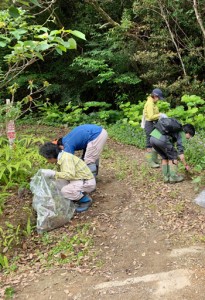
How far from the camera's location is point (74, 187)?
5117 millimetres

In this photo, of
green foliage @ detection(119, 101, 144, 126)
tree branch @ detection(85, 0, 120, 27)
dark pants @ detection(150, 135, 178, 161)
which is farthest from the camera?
tree branch @ detection(85, 0, 120, 27)

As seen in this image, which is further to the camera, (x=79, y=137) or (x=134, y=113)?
(x=134, y=113)

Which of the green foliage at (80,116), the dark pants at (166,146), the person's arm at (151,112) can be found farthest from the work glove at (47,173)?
the green foliage at (80,116)

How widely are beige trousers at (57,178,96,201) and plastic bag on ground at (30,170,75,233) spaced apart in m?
0.07

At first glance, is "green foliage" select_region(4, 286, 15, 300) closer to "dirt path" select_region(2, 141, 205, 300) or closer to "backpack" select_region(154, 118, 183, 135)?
"dirt path" select_region(2, 141, 205, 300)

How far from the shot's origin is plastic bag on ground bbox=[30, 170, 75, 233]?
487 centimetres

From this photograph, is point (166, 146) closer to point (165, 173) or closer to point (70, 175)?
point (165, 173)

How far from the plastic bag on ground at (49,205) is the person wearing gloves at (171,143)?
1768 millimetres

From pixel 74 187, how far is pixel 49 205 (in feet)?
1.49

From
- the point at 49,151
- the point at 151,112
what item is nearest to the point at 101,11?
the point at 151,112

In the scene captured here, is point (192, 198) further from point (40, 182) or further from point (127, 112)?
point (127, 112)

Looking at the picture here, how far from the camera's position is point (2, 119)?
6953mm

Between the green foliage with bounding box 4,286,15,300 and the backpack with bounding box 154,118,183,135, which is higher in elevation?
the backpack with bounding box 154,118,183,135

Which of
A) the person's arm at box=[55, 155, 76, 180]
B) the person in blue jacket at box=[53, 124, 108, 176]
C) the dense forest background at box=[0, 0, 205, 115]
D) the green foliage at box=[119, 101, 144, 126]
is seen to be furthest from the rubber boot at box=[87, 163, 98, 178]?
the dense forest background at box=[0, 0, 205, 115]
